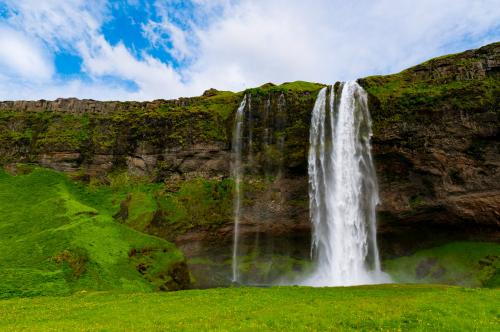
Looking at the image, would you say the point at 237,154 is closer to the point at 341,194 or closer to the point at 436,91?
the point at 341,194

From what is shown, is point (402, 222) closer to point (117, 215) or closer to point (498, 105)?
point (498, 105)

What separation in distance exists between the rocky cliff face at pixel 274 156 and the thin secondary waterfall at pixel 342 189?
193cm

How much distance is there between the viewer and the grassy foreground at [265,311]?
607 inches

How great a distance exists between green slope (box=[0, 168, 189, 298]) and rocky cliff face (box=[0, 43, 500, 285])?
31.9ft

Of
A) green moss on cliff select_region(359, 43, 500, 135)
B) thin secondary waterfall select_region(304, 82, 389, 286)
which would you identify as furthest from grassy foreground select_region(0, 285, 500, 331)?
green moss on cliff select_region(359, 43, 500, 135)

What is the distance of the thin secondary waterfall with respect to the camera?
1975 inches

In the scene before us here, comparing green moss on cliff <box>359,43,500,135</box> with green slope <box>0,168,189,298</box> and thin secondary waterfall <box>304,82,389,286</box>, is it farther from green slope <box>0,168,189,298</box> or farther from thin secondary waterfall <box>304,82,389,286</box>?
green slope <box>0,168,189,298</box>

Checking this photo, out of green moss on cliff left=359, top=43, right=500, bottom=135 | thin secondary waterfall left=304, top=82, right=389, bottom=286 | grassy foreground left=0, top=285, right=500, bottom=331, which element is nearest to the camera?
grassy foreground left=0, top=285, right=500, bottom=331

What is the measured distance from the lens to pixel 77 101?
3103 inches

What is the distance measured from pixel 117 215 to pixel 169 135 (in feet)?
56.1

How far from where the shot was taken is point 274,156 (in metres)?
60.0

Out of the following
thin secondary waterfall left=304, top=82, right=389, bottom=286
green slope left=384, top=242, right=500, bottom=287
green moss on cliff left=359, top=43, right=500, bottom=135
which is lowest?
green slope left=384, top=242, right=500, bottom=287

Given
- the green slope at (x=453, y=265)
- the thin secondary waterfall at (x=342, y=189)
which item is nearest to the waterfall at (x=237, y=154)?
the thin secondary waterfall at (x=342, y=189)

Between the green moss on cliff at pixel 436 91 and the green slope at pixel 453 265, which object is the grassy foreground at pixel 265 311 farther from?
the green moss on cliff at pixel 436 91
